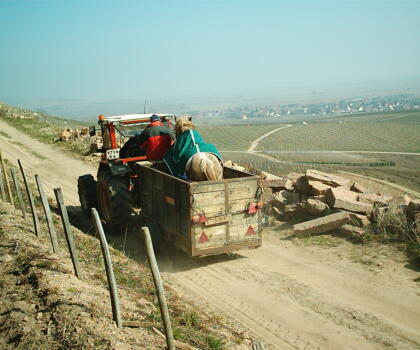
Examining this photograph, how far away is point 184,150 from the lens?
6.89 m

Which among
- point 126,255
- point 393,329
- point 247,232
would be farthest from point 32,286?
point 393,329

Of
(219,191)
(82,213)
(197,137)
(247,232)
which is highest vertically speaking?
(197,137)

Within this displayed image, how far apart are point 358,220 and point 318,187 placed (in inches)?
49.4

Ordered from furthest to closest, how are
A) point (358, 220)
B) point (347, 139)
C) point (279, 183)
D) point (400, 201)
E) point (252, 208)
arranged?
point (347, 139) → point (279, 183) → point (400, 201) → point (358, 220) → point (252, 208)

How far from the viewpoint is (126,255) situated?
7312mm

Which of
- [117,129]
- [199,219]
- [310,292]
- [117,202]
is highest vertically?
[117,129]

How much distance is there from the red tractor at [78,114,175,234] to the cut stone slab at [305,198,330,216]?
314cm

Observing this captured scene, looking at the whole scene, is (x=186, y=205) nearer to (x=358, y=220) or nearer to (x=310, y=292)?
(x=310, y=292)

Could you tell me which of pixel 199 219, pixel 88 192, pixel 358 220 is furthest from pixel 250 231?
pixel 88 192

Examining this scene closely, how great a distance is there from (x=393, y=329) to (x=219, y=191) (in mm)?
2872

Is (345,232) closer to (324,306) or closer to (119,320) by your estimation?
(324,306)

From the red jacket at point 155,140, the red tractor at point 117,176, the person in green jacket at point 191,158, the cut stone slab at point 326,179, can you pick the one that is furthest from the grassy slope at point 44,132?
the person in green jacket at point 191,158

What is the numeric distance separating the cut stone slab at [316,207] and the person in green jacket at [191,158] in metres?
2.41

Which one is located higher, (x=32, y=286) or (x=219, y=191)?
(x=219, y=191)
